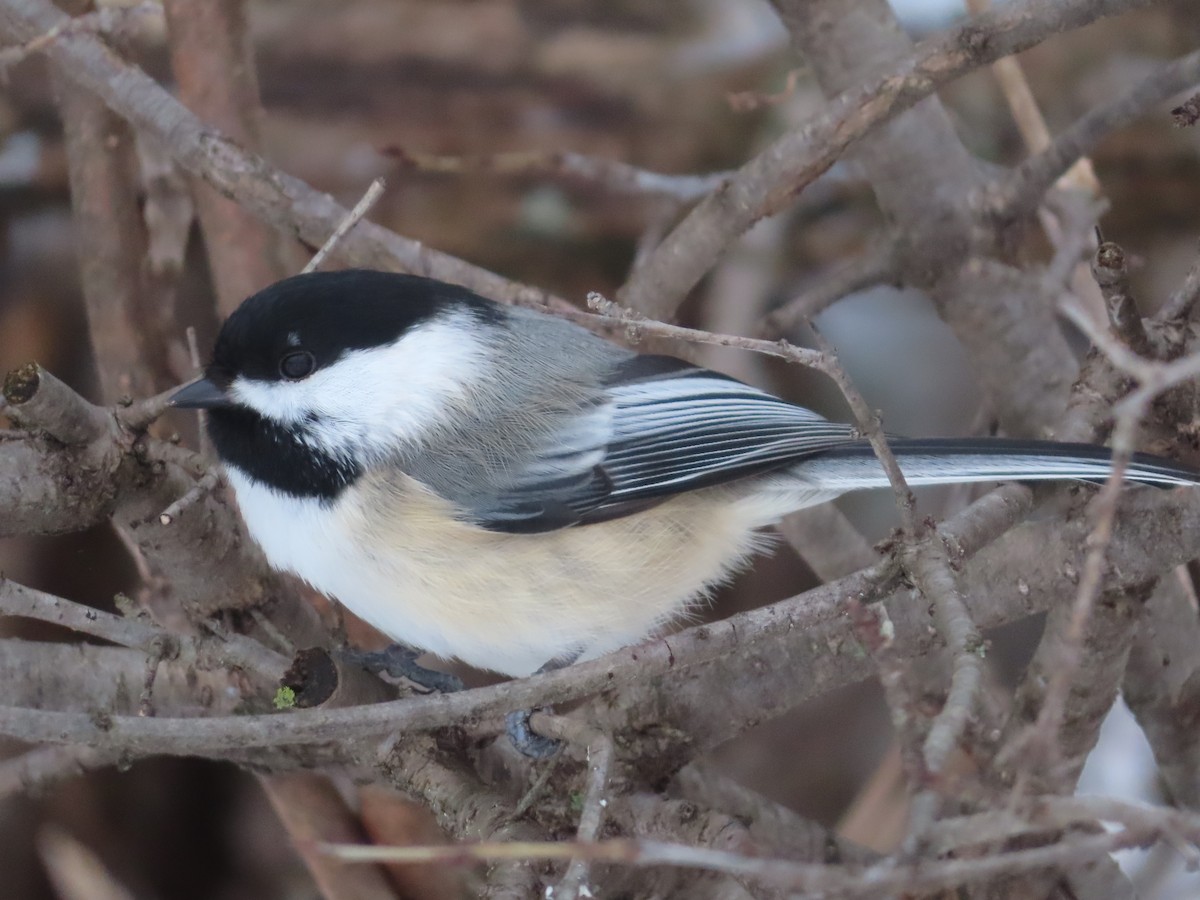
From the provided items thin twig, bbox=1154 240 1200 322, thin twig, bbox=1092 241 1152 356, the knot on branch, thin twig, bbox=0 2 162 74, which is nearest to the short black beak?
the knot on branch

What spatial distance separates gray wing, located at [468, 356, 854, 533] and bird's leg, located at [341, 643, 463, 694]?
223 mm

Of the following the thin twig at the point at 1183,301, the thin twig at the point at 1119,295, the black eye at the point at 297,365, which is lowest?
the black eye at the point at 297,365

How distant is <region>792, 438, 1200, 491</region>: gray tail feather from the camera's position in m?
1.19

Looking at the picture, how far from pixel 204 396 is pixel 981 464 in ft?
2.83

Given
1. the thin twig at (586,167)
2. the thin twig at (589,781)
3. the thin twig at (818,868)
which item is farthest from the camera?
the thin twig at (586,167)

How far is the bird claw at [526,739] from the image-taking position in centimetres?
143

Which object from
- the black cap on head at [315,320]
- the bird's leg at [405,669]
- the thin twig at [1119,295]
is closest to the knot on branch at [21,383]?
the black cap on head at [315,320]

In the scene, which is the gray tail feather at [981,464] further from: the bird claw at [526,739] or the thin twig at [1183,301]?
the bird claw at [526,739]

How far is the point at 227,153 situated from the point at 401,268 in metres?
0.32

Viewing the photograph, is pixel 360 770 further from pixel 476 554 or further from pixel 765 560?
pixel 765 560

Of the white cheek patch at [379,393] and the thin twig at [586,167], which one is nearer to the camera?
the white cheek patch at [379,393]

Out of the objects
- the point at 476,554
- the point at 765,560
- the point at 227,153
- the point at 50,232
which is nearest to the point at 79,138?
the point at 227,153

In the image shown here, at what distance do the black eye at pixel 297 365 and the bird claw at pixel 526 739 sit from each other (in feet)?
1.51

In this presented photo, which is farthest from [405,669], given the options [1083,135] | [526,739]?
[1083,135]
